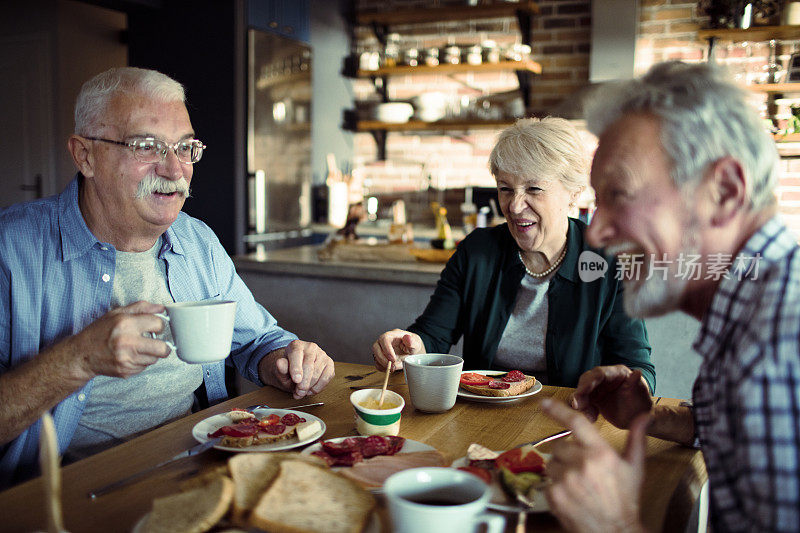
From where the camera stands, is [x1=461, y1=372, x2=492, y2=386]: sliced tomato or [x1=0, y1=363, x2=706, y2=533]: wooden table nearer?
[x1=0, y1=363, x2=706, y2=533]: wooden table

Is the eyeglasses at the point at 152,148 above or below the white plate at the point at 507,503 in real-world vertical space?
above

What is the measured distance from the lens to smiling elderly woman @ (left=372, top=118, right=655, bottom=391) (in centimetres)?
171

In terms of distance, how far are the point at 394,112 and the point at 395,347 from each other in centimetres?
395

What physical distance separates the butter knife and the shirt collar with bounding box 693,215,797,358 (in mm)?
753

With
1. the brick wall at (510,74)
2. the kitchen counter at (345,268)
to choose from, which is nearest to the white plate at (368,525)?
the kitchen counter at (345,268)

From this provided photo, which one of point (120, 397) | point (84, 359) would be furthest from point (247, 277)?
point (84, 359)

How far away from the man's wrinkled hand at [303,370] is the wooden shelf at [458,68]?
383 cm

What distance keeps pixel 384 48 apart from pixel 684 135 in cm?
504

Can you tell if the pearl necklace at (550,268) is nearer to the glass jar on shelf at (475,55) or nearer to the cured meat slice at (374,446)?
the cured meat slice at (374,446)

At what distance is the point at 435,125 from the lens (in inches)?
201

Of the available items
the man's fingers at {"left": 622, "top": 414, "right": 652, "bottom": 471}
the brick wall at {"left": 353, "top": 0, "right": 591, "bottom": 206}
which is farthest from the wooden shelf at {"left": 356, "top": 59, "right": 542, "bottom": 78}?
the man's fingers at {"left": 622, "top": 414, "right": 652, "bottom": 471}

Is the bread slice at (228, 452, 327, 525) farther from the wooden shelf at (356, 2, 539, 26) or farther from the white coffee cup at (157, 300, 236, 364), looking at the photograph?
the wooden shelf at (356, 2, 539, 26)

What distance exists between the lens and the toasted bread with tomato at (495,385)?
4.26ft

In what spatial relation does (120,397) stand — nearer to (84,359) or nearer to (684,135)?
(84,359)
